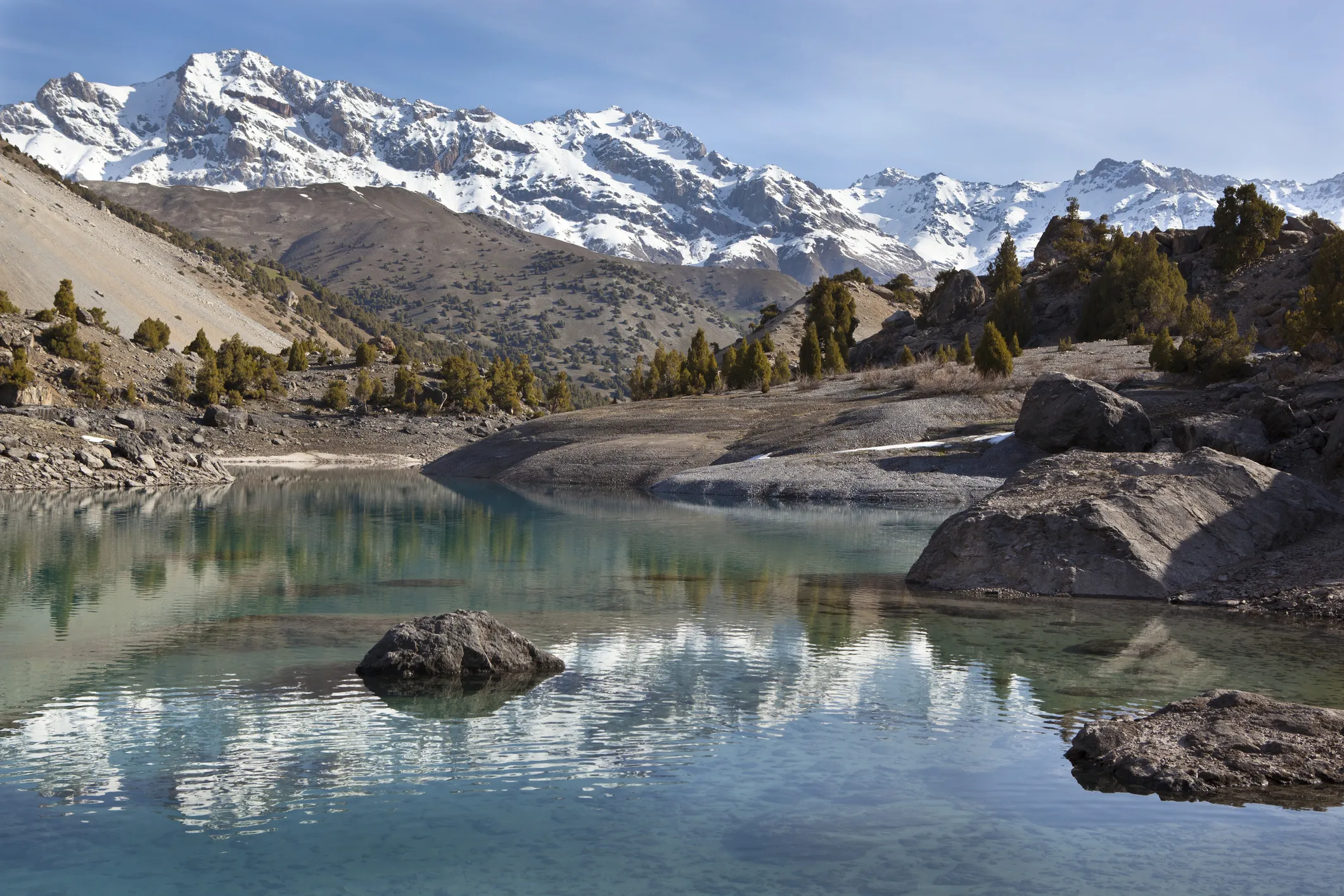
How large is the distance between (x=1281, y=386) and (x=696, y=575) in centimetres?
3052

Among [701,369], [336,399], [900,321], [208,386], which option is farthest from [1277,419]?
[336,399]

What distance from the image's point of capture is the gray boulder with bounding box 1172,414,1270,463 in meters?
37.4

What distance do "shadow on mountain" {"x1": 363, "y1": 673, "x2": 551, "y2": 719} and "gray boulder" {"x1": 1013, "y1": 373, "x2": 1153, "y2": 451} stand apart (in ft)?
121

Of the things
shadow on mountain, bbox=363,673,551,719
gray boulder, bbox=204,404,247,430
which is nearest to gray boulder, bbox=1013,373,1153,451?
shadow on mountain, bbox=363,673,551,719

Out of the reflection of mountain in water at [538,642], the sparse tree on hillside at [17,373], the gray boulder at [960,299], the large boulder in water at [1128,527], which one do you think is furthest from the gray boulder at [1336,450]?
the sparse tree on hillside at [17,373]

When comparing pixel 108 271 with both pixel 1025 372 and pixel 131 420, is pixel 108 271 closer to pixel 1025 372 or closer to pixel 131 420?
pixel 131 420

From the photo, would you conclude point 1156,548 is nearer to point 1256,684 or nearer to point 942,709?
point 1256,684

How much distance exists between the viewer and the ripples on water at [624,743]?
10.3m

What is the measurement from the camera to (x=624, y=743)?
46.1 feet

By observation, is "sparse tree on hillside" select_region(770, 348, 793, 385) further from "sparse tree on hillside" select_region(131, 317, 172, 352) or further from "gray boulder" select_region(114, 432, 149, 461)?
"sparse tree on hillside" select_region(131, 317, 172, 352)

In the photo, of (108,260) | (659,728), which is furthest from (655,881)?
(108,260)

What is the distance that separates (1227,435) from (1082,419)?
10178 mm

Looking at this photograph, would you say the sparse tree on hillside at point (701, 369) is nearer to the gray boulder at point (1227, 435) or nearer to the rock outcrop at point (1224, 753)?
the gray boulder at point (1227, 435)

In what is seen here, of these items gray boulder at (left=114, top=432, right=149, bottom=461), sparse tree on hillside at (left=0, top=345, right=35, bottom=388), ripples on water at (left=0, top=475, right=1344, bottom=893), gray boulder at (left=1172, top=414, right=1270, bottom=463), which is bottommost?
ripples on water at (left=0, top=475, right=1344, bottom=893)
